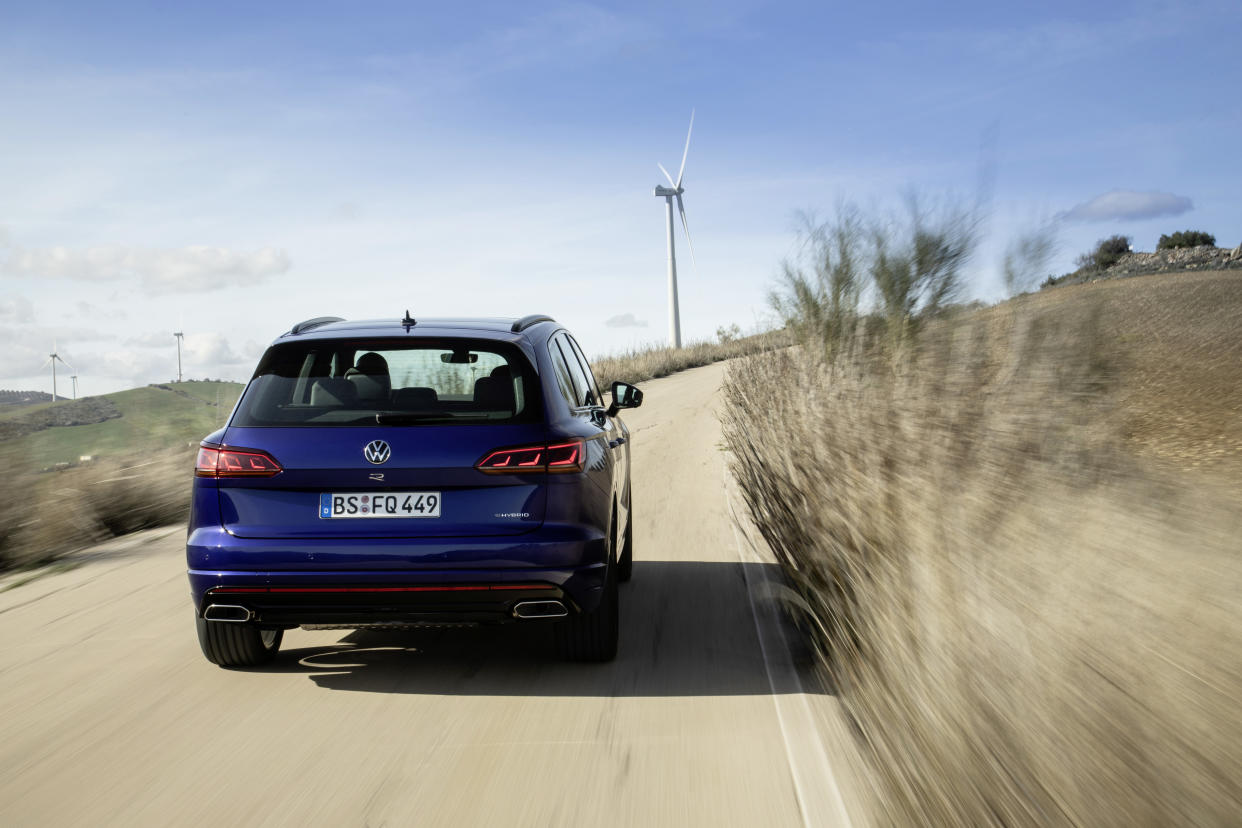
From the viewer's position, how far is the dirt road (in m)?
3.50

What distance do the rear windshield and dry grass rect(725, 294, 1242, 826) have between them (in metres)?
A: 1.61

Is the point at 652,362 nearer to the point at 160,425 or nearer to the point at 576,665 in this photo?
the point at 160,425

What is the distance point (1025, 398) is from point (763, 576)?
2588mm

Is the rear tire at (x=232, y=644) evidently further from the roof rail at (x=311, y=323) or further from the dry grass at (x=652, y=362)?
the dry grass at (x=652, y=362)

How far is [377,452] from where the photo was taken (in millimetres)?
4531

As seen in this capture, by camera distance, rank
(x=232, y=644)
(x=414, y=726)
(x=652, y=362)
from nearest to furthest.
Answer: (x=414, y=726)
(x=232, y=644)
(x=652, y=362)

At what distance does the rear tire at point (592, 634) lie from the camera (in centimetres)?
508

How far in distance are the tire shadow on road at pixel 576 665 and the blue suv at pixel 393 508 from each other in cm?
44

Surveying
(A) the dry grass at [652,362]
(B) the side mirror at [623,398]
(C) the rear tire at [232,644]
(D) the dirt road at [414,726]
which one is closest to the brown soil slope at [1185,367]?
(B) the side mirror at [623,398]

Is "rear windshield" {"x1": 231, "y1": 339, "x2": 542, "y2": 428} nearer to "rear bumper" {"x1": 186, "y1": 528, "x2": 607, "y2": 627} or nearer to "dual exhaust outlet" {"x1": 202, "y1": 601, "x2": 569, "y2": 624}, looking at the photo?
"rear bumper" {"x1": 186, "y1": 528, "x2": 607, "y2": 627}

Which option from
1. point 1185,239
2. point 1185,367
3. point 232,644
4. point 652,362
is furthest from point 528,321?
point 652,362

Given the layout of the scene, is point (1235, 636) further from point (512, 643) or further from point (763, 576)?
point (763, 576)

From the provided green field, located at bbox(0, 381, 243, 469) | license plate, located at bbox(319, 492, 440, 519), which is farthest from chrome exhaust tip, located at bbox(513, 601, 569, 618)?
green field, located at bbox(0, 381, 243, 469)

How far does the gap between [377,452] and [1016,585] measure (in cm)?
262
